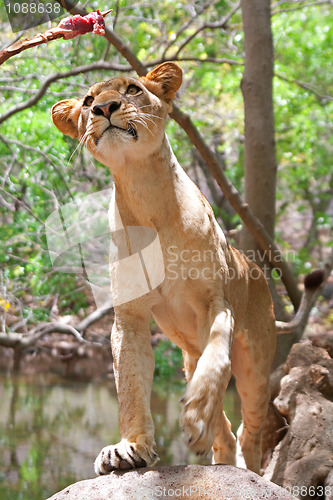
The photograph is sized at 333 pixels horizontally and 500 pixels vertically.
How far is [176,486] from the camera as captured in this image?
2979mm

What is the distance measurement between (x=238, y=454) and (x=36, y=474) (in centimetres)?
214

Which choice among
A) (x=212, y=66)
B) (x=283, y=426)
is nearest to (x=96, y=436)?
(x=283, y=426)

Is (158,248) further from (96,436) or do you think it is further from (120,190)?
(96,436)

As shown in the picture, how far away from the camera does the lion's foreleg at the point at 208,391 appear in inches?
111

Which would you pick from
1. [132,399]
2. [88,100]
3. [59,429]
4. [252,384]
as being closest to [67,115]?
[88,100]

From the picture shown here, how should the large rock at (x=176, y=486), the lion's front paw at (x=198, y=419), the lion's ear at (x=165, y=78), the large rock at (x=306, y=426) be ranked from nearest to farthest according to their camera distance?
the lion's front paw at (x=198, y=419)
the large rock at (x=176, y=486)
the lion's ear at (x=165, y=78)
the large rock at (x=306, y=426)

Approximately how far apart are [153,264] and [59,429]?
15.2 ft

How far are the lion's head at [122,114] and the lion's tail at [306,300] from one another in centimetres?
239

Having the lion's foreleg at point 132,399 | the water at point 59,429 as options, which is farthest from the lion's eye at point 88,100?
the water at point 59,429

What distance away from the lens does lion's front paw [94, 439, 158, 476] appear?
120 inches

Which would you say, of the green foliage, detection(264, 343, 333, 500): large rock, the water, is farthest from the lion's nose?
the green foliage

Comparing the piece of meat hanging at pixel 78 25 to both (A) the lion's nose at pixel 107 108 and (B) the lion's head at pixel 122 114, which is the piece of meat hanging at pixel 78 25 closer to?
(B) the lion's head at pixel 122 114

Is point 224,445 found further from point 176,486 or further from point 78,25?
point 78,25

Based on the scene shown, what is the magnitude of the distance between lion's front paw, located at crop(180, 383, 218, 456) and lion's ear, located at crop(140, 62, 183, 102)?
5.53 feet
